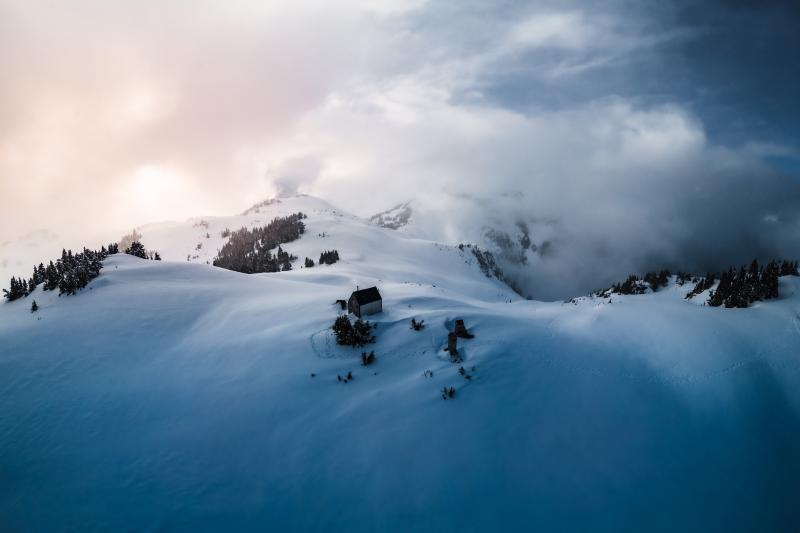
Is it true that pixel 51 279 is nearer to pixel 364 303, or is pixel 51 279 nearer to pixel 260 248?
pixel 364 303

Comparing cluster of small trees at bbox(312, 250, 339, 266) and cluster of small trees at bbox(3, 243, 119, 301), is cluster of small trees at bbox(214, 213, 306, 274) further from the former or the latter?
cluster of small trees at bbox(3, 243, 119, 301)

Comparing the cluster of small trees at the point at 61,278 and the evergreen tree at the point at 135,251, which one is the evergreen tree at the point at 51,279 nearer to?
the cluster of small trees at the point at 61,278

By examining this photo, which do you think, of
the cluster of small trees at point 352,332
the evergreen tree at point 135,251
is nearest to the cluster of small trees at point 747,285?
the cluster of small trees at point 352,332

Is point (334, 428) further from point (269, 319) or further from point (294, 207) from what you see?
point (294, 207)

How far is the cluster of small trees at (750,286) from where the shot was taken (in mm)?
28917

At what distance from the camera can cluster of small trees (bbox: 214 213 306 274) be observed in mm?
77750

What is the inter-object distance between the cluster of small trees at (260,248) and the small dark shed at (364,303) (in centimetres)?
5386

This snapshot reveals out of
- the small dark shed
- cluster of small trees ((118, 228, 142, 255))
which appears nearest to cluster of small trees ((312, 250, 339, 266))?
the small dark shed

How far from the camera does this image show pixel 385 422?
15.1m

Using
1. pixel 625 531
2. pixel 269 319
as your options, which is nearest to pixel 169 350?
pixel 269 319

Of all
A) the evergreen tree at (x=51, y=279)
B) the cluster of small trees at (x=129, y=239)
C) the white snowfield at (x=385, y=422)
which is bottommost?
the white snowfield at (x=385, y=422)

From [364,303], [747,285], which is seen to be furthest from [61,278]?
[747,285]

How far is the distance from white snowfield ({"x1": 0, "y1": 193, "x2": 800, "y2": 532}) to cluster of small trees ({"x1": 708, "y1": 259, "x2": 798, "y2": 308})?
307 centimetres

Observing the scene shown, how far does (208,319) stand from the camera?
24594 mm
